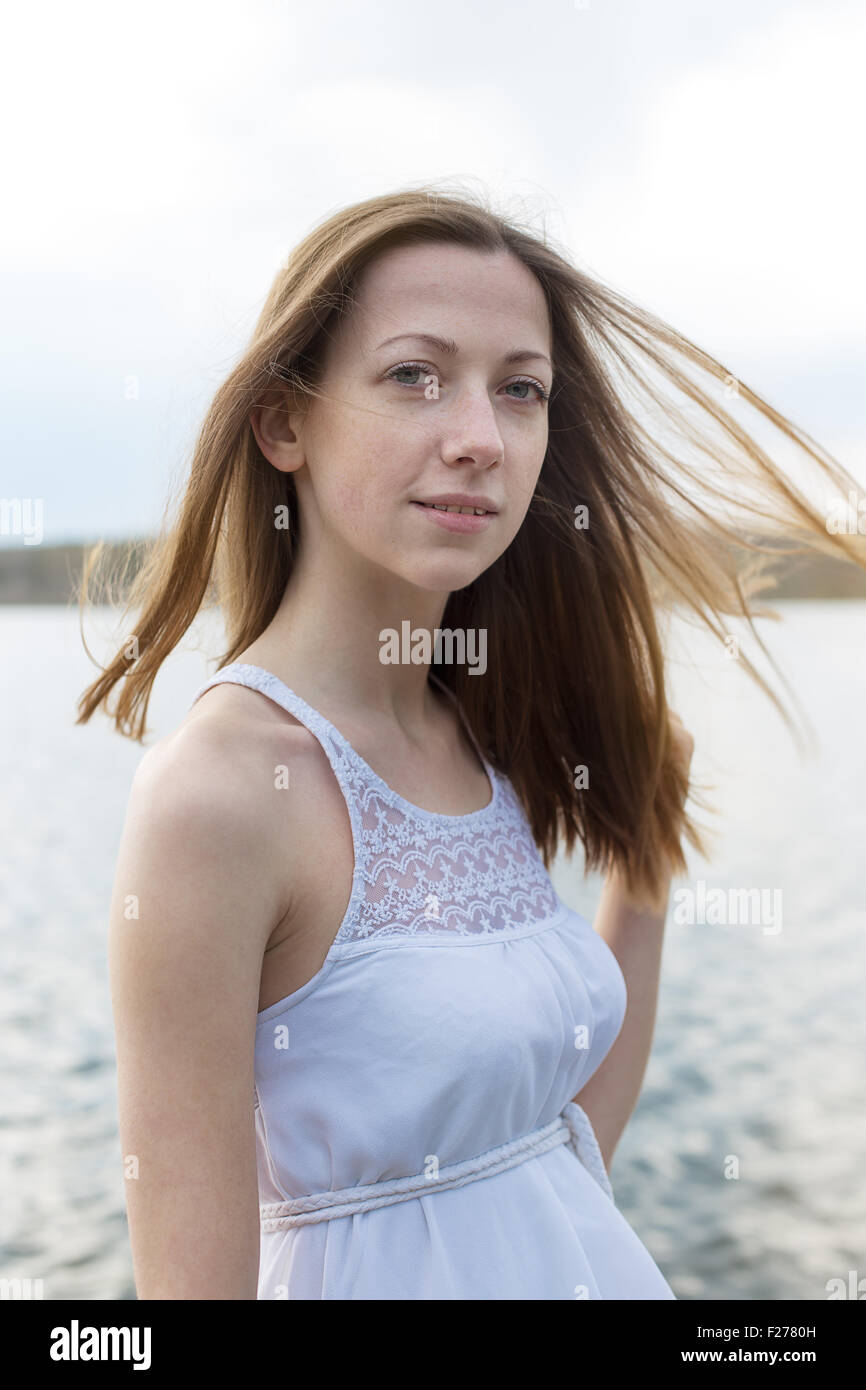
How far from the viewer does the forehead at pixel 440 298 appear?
5.22 ft

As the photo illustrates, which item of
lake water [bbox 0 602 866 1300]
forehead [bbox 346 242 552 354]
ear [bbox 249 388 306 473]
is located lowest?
lake water [bbox 0 602 866 1300]

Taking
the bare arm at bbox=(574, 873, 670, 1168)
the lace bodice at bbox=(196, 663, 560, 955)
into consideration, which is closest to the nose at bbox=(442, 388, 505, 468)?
the lace bodice at bbox=(196, 663, 560, 955)

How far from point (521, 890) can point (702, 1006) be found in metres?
11.1

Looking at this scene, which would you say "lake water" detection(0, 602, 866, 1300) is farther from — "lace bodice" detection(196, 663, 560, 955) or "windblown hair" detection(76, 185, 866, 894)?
"lace bodice" detection(196, 663, 560, 955)

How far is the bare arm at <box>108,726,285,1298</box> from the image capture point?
1299 mm

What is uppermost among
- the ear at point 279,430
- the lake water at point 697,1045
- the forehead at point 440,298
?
the forehead at point 440,298

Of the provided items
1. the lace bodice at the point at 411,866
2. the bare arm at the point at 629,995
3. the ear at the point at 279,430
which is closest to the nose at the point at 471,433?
the ear at the point at 279,430

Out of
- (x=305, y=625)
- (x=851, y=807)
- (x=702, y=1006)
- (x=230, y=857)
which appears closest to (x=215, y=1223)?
(x=230, y=857)

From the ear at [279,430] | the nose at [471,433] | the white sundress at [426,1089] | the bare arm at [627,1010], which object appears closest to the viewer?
the white sundress at [426,1089]

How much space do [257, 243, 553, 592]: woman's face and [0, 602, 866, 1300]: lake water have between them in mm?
434

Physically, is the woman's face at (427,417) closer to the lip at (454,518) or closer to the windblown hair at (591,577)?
the lip at (454,518)

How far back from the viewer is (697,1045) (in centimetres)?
1129
